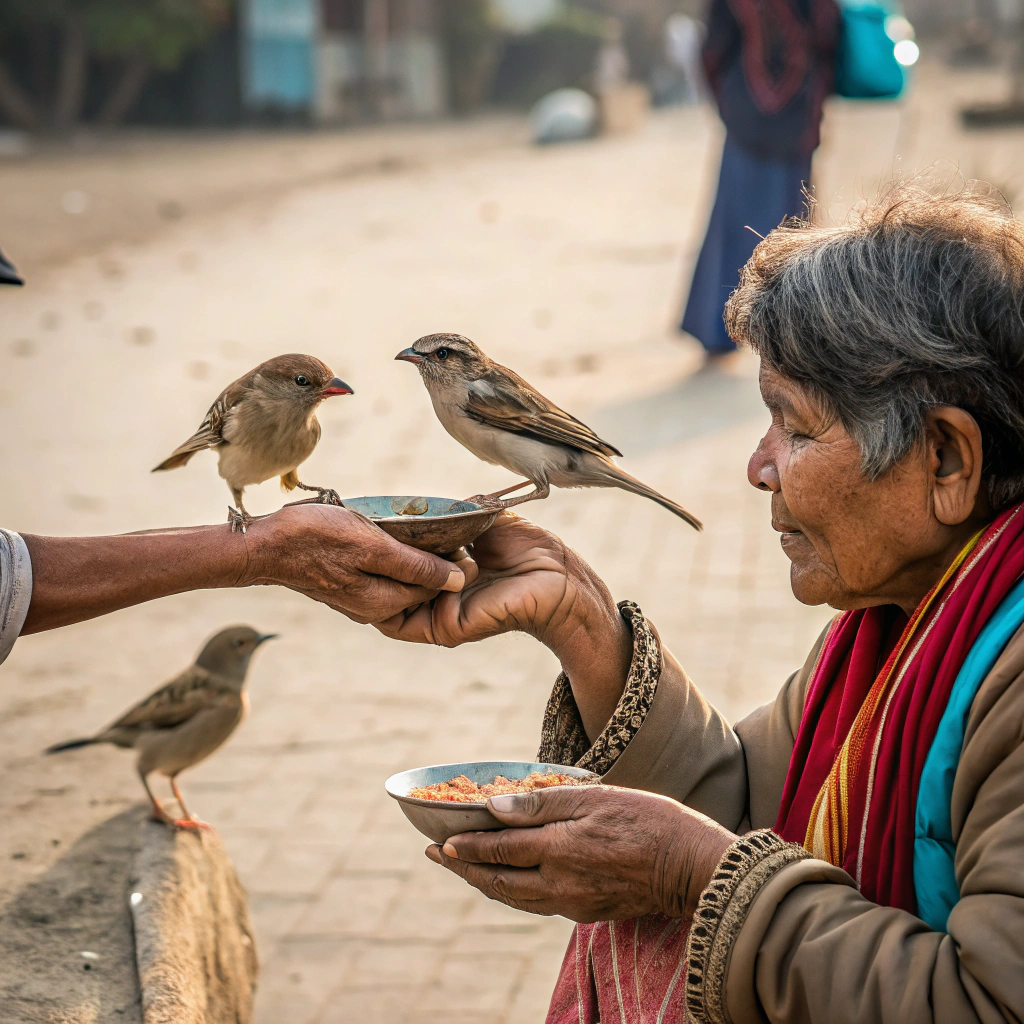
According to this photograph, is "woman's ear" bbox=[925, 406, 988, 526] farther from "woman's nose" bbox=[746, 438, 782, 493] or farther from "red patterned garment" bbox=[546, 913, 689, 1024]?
"red patterned garment" bbox=[546, 913, 689, 1024]

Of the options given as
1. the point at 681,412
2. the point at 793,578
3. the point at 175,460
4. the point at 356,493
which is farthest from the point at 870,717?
the point at 681,412

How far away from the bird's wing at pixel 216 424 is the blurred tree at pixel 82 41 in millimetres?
31928

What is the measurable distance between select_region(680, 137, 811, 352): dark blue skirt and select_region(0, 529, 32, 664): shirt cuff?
8867 millimetres

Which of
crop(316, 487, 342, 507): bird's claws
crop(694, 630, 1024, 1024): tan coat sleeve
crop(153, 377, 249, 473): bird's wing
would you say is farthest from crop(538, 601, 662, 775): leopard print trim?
crop(153, 377, 249, 473): bird's wing

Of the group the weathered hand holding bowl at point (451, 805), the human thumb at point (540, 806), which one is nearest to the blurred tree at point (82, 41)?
the weathered hand holding bowl at point (451, 805)

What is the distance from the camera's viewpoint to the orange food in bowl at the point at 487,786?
8.03 feet

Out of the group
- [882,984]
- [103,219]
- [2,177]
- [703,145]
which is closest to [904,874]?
[882,984]

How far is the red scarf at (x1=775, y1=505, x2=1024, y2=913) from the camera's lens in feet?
6.91

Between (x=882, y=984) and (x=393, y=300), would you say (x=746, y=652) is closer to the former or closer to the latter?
(x=882, y=984)

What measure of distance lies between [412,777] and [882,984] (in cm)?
101

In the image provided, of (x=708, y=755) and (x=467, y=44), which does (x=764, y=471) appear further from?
(x=467, y=44)

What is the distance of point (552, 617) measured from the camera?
290cm

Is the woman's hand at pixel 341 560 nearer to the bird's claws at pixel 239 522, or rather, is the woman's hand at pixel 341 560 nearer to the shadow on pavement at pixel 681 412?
the bird's claws at pixel 239 522

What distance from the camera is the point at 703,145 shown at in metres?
33.9
